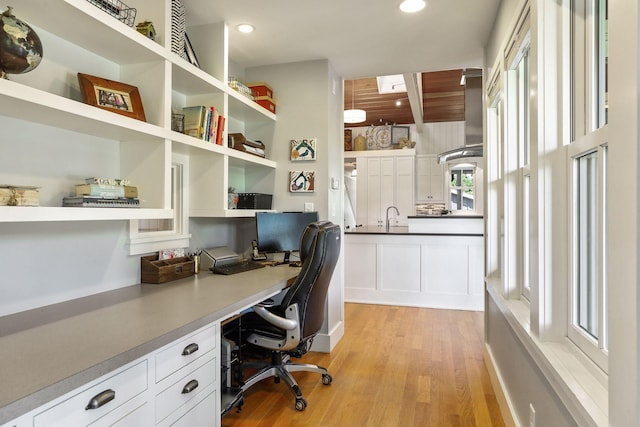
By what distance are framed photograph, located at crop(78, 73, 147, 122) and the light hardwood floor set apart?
1.73m

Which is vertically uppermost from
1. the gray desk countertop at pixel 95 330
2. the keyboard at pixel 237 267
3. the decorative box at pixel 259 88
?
the decorative box at pixel 259 88

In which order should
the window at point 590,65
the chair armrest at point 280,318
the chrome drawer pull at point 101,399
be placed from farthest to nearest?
the chair armrest at point 280,318 < the window at point 590,65 < the chrome drawer pull at point 101,399

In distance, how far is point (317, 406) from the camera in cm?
232

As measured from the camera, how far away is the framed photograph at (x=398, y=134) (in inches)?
300

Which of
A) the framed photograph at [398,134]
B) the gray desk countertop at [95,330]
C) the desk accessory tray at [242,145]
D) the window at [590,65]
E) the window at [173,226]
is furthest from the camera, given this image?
the framed photograph at [398,134]

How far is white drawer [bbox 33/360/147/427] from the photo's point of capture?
912 mm

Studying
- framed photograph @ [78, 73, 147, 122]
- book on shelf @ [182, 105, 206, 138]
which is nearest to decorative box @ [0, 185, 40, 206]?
framed photograph @ [78, 73, 147, 122]

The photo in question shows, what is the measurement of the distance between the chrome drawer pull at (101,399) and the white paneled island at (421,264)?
4.01 m

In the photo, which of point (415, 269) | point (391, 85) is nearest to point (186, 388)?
point (415, 269)

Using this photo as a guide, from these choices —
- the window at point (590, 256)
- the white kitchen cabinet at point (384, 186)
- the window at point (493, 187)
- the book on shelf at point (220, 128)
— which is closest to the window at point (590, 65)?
the window at point (590, 256)

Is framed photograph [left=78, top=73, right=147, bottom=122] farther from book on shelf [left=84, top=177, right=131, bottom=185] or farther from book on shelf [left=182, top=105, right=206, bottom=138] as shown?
book on shelf [left=182, top=105, right=206, bottom=138]

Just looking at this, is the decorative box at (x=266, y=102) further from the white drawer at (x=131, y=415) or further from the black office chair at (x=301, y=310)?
the white drawer at (x=131, y=415)

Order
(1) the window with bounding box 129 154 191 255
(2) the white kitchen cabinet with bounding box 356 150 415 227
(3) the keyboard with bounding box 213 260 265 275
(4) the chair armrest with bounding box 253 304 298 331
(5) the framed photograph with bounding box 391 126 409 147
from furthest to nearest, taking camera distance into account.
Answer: (5) the framed photograph with bounding box 391 126 409 147, (2) the white kitchen cabinet with bounding box 356 150 415 227, (3) the keyboard with bounding box 213 260 265 275, (1) the window with bounding box 129 154 191 255, (4) the chair armrest with bounding box 253 304 298 331

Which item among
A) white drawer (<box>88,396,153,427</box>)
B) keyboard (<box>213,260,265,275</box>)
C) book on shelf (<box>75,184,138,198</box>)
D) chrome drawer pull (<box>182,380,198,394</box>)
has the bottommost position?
chrome drawer pull (<box>182,380,198,394</box>)
